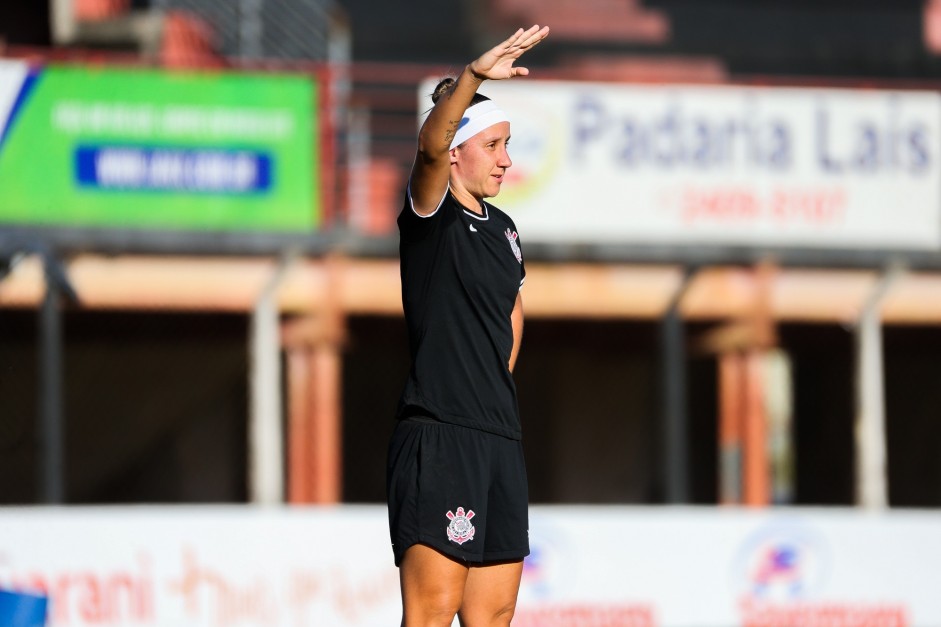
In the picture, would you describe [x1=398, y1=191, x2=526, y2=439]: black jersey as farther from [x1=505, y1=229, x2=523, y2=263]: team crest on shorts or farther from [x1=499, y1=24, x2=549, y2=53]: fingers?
[x1=499, y1=24, x2=549, y2=53]: fingers

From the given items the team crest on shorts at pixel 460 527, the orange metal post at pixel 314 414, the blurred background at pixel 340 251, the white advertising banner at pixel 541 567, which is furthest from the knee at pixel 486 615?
the orange metal post at pixel 314 414

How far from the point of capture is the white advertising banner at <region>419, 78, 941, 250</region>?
1258cm

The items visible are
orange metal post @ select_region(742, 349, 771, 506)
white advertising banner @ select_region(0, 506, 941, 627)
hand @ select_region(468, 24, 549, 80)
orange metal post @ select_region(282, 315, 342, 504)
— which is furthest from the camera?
orange metal post @ select_region(742, 349, 771, 506)

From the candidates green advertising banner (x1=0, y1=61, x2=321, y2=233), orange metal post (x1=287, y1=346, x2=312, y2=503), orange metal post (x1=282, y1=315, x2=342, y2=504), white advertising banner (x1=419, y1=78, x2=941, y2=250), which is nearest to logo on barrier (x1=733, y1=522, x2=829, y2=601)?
white advertising banner (x1=419, y1=78, x2=941, y2=250)

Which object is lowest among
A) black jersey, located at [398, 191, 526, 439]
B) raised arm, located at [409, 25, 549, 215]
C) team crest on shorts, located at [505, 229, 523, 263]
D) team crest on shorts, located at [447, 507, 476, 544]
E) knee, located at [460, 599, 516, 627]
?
knee, located at [460, 599, 516, 627]

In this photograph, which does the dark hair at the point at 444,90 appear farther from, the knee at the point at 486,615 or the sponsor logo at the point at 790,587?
the sponsor logo at the point at 790,587

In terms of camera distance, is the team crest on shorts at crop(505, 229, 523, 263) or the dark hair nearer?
the dark hair

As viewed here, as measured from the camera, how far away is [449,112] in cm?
403

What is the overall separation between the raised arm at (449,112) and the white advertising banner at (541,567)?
6844mm

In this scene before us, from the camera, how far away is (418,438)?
432 cm

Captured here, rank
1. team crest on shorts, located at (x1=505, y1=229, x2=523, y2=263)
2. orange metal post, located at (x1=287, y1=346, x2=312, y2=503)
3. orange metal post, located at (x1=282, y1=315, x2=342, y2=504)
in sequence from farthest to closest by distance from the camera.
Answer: orange metal post, located at (x1=287, y1=346, x2=312, y2=503) < orange metal post, located at (x1=282, y1=315, x2=342, y2=504) < team crest on shorts, located at (x1=505, y1=229, x2=523, y2=263)

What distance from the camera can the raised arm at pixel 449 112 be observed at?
13.2 feet

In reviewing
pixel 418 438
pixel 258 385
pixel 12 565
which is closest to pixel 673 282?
pixel 258 385

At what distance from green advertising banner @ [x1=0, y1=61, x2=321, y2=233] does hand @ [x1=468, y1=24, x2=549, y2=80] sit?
27.2 ft
